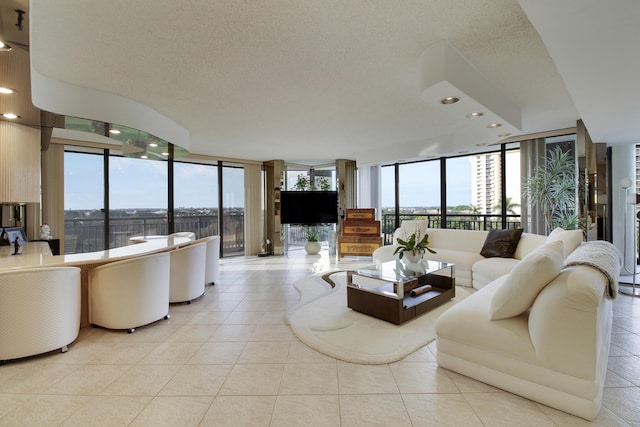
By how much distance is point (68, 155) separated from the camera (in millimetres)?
5051

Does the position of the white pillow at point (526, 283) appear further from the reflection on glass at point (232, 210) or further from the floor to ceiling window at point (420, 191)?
Result: the reflection on glass at point (232, 210)

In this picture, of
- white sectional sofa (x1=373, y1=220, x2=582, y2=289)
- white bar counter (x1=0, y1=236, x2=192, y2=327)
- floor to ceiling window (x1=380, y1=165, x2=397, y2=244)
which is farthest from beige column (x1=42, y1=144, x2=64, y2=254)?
floor to ceiling window (x1=380, y1=165, x2=397, y2=244)

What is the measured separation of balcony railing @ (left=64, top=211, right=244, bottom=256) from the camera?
5219 millimetres

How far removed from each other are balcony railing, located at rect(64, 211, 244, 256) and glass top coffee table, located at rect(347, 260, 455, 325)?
4424 millimetres

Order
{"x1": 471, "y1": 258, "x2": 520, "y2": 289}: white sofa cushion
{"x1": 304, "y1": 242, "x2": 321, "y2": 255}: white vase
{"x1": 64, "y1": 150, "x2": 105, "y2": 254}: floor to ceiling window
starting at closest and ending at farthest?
{"x1": 471, "y1": 258, "x2": 520, "y2": 289}: white sofa cushion < {"x1": 64, "y1": 150, "x2": 105, "y2": 254}: floor to ceiling window < {"x1": 304, "y1": 242, "x2": 321, "y2": 255}: white vase

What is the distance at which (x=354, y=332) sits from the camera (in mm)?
2590

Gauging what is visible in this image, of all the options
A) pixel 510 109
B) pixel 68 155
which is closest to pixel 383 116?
pixel 510 109

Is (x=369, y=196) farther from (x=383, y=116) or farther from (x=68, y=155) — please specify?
(x=68, y=155)

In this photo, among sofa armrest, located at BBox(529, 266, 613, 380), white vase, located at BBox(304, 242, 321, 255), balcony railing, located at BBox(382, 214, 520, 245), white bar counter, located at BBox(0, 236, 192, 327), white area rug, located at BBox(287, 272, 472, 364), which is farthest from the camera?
white vase, located at BBox(304, 242, 321, 255)

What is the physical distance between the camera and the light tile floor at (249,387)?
1.58 m

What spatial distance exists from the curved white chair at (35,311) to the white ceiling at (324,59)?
163 centimetres

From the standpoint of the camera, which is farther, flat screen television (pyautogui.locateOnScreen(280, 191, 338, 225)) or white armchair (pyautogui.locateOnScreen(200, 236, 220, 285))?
flat screen television (pyautogui.locateOnScreen(280, 191, 338, 225))

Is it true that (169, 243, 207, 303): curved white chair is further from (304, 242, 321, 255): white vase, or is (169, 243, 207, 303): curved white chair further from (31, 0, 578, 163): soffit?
(304, 242, 321, 255): white vase

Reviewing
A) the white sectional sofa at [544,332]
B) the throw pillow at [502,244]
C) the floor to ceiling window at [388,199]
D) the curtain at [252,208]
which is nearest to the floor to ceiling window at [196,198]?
the curtain at [252,208]
